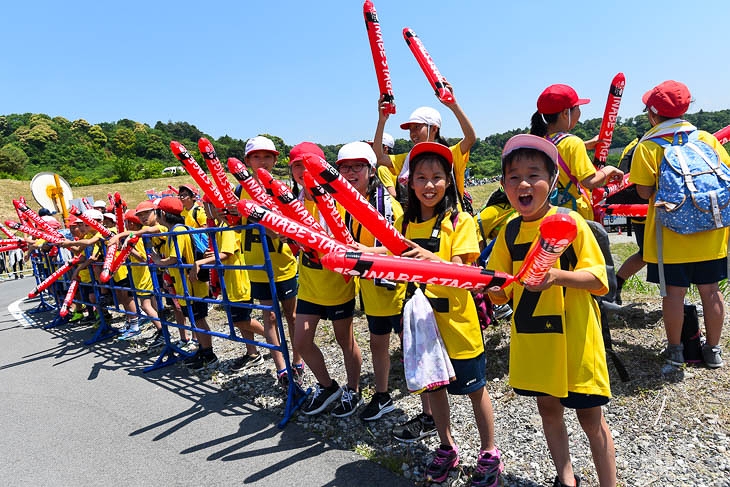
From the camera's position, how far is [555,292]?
1.94 metres

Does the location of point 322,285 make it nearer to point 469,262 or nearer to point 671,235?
point 469,262

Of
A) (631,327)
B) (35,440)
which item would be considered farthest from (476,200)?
(35,440)

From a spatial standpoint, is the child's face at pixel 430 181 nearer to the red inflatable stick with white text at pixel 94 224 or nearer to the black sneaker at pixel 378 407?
the black sneaker at pixel 378 407

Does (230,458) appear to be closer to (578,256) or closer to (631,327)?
(578,256)

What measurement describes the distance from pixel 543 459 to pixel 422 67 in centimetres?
271

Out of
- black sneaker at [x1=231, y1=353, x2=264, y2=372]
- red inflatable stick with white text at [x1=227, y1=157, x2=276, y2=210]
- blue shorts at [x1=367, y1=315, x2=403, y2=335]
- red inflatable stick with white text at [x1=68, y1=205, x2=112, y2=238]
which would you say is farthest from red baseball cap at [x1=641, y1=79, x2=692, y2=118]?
red inflatable stick with white text at [x1=68, y1=205, x2=112, y2=238]

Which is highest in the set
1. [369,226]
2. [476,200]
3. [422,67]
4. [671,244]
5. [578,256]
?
[422,67]

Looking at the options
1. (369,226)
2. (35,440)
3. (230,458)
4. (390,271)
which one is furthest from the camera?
(35,440)

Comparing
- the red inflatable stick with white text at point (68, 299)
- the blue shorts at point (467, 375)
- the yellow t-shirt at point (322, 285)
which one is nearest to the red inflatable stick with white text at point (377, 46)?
the yellow t-shirt at point (322, 285)

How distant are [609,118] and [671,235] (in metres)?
1.21

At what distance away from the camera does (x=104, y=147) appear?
7075cm

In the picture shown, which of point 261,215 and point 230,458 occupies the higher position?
point 261,215

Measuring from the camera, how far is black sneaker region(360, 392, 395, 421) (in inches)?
128

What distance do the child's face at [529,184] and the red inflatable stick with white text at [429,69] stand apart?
4.53 ft
